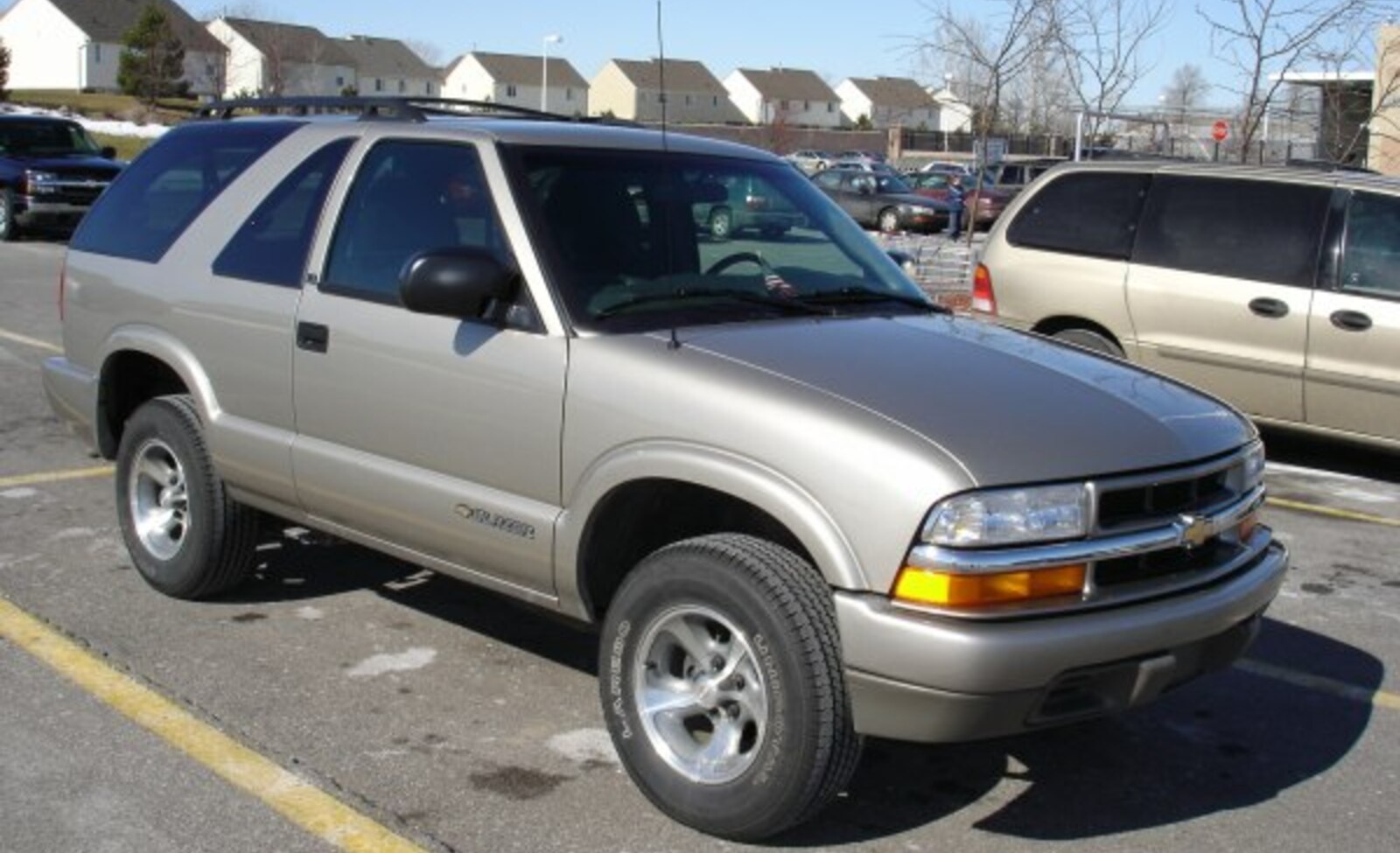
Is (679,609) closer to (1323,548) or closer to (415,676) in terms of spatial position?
(415,676)

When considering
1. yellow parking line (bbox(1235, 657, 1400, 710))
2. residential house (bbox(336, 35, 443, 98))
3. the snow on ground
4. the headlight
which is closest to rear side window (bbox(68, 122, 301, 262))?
the headlight

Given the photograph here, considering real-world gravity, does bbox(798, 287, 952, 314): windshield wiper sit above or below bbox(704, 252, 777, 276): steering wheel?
below

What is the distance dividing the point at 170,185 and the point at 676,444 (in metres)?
3.00

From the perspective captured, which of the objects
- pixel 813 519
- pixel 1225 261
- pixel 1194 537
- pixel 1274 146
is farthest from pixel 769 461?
pixel 1274 146

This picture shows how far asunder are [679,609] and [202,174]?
3011 millimetres

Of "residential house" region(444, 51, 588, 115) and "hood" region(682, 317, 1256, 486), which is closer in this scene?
"hood" region(682, 317, 1256, 486)

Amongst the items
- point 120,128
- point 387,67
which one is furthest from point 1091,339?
point 387,67

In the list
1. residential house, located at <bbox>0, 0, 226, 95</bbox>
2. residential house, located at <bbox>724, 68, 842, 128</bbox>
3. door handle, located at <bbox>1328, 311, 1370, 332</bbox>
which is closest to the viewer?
door handle, located at <bbox>1328, 311, 1370, 332</bbox>

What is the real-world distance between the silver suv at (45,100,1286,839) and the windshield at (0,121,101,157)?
18.2 metres

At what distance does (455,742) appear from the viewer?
436 cm

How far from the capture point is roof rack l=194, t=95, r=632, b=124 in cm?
517

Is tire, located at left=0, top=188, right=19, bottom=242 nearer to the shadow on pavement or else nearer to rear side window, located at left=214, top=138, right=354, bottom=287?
the shadow on pavement

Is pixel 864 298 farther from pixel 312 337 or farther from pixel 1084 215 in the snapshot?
pixel 1084 215

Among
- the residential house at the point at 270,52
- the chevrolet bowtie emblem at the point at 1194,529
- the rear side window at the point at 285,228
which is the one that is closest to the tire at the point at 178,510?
the rear side window at the point at 285,228
